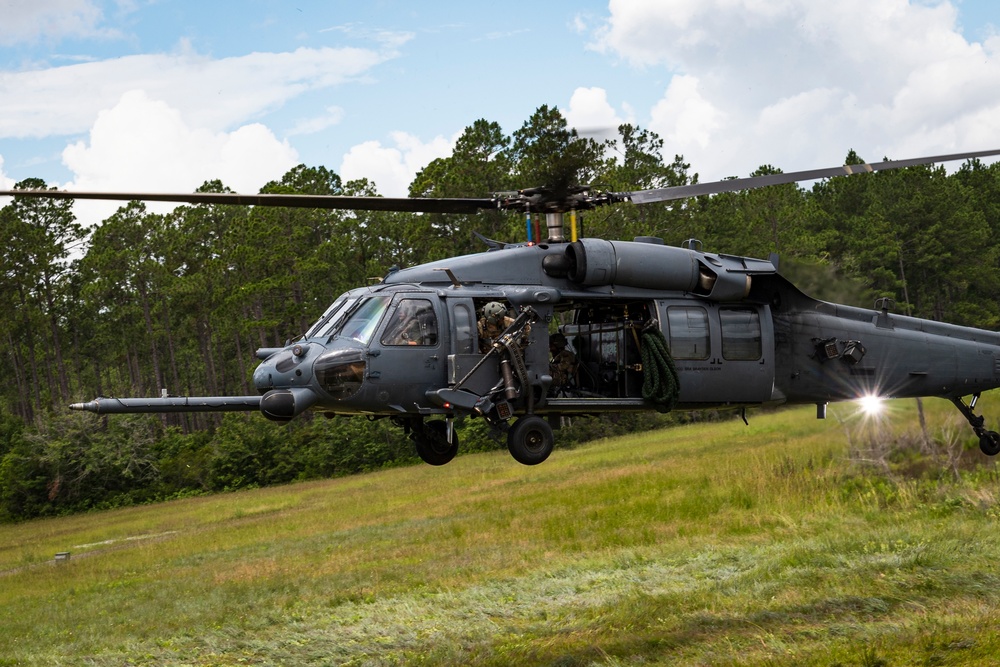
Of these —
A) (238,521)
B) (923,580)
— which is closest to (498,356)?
(923,580)

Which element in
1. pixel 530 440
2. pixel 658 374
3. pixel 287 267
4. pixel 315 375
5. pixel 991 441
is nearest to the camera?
pixel 315 375

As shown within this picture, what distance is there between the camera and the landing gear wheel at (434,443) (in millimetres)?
13219

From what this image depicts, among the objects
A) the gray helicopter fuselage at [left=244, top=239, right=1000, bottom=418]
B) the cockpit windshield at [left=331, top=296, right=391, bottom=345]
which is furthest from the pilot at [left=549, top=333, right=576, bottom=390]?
the cockpit windshield at [left=331, top=296, right=391, bottom=345]

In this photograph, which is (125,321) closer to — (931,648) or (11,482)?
(11,482)

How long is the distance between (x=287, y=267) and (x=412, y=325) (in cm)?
4388

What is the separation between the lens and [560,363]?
13.2m

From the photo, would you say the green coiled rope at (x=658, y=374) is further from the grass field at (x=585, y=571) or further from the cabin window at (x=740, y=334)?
the grass field at (x=585, y=571)

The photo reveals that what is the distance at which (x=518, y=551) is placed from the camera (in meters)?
28.8

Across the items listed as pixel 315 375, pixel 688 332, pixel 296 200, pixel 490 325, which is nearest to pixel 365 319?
pixel 315 375

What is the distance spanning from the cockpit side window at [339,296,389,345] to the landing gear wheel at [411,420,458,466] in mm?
1899

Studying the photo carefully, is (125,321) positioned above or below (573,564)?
above

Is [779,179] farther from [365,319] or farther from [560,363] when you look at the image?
[365,319]

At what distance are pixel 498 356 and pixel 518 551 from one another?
1773cm

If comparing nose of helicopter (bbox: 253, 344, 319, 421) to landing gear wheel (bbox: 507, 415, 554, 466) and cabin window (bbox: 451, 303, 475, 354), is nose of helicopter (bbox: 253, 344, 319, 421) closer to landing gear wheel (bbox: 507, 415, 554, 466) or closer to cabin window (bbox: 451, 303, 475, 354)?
cabin window (bbox: 451, 303, 475, 354)
